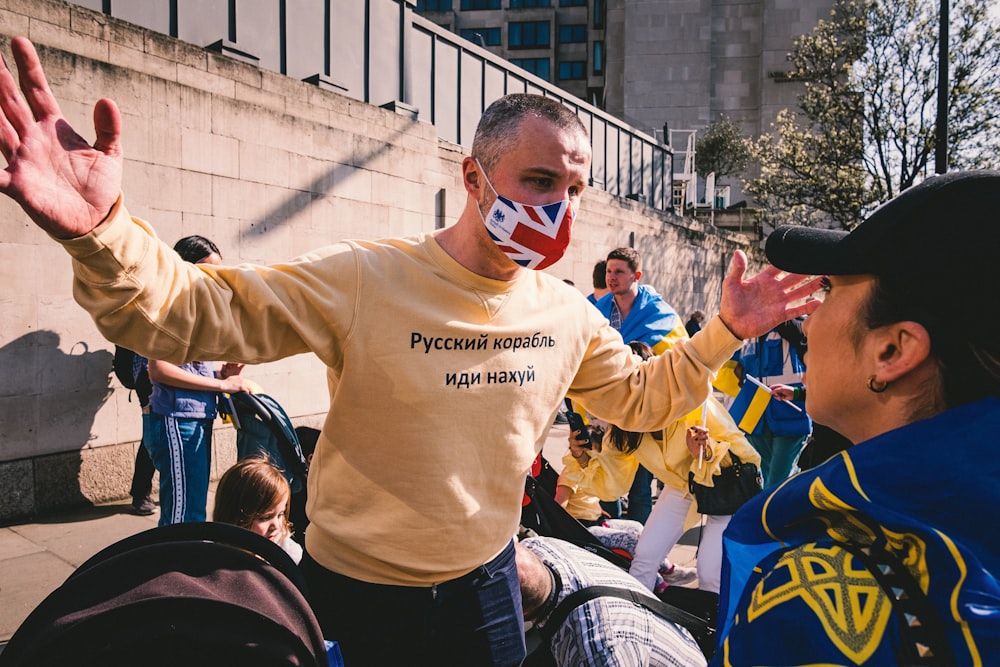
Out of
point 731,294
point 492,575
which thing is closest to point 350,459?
point 492,575

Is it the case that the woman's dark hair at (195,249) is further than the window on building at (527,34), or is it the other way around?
the window on building at (527,34)

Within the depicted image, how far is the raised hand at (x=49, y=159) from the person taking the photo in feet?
4.04

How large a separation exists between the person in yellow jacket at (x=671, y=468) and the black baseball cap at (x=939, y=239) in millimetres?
3261

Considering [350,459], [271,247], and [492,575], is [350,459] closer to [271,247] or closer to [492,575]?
[492,575]

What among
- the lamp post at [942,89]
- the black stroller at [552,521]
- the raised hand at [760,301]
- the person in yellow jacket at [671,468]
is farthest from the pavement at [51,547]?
the lamp post at [942,89]

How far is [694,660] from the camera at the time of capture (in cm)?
196

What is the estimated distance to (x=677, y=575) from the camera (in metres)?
4.79

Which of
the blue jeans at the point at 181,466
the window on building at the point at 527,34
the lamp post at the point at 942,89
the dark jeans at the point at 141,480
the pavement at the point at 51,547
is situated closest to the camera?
the blue jeans at the point at 181,466

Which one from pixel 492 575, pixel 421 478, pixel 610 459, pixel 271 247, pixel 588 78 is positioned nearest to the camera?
pixel 421 478

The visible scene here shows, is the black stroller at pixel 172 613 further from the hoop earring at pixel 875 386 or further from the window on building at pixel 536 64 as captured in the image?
the window on building at pixel 536 64

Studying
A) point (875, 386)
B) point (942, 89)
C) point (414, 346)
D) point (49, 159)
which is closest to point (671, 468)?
point (414, 346)

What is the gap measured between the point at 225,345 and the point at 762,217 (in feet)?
76.9

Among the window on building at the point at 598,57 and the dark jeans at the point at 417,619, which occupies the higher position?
the window on building at the point at 598,57

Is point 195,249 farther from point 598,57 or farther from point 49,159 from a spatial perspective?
point 598,57
